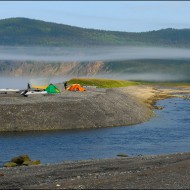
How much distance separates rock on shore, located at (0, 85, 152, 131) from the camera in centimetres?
5575

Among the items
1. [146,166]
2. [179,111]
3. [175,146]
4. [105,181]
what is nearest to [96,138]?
[175,146]

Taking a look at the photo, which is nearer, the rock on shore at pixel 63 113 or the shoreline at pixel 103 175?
the shoreline at pixel 103 175

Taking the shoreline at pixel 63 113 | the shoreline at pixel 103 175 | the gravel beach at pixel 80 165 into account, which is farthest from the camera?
the shoreline at pixel 63 113

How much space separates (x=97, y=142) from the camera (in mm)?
47906

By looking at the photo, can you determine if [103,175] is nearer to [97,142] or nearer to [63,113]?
[97,142]

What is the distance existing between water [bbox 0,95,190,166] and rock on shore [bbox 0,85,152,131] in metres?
2.19

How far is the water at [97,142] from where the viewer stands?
1640 inches

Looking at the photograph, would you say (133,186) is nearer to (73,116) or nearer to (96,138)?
(96,138)

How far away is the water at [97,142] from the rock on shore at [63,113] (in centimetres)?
219

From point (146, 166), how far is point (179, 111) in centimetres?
5132

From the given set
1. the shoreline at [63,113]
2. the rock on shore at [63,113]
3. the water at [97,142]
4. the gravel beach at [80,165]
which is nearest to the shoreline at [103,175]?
A: the gravel beach at [80,165]

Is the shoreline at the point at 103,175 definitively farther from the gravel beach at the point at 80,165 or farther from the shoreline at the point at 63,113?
the shoreline at the point at 63,113

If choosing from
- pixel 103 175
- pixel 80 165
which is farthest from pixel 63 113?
pixel 103 175

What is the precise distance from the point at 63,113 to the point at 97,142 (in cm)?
1181
